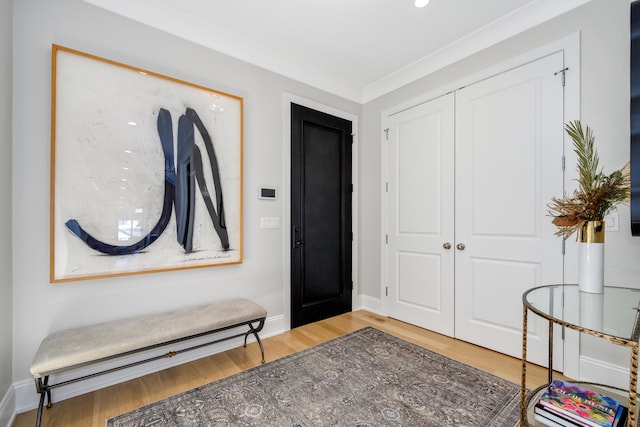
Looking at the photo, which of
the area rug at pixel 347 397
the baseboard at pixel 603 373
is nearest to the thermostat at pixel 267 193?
the area rug at pixel 347 397

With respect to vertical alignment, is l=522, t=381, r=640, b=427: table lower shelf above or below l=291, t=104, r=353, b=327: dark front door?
below

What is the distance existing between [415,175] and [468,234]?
0.82m

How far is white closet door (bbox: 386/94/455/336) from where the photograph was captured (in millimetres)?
2828

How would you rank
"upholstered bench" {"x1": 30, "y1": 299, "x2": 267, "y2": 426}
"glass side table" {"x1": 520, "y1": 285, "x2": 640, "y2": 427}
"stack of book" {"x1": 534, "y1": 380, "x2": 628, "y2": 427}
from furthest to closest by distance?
"upholstered bench" {"x1": 30, "y1": 299, "x2": 267, "y2": 426} → "stack of book" {"x1": 534, "y1": 380, "x2": 628, "y2": 427} → "glass side table" {"x1": 520, "y1": 285, "x2": 640, "y2": 427}

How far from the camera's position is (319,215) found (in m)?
3.24

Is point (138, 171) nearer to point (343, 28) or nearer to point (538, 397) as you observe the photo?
point (343, 28)

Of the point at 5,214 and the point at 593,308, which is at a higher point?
the point at 5,214

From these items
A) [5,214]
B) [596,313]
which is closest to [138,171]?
[5,214]

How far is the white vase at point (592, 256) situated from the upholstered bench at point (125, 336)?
6.86ft

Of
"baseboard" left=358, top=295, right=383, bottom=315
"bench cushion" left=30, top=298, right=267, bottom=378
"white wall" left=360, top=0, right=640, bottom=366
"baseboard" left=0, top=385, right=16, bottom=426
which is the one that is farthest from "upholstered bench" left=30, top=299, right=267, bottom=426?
"white wall" left=360, top=0, right=640, bottom=366

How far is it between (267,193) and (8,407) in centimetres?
215

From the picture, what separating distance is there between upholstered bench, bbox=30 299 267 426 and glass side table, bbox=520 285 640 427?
1.83 meters

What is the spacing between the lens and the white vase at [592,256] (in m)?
Answer: 1.49

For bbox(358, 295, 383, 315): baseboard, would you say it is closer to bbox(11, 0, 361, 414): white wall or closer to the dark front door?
the dark front door
